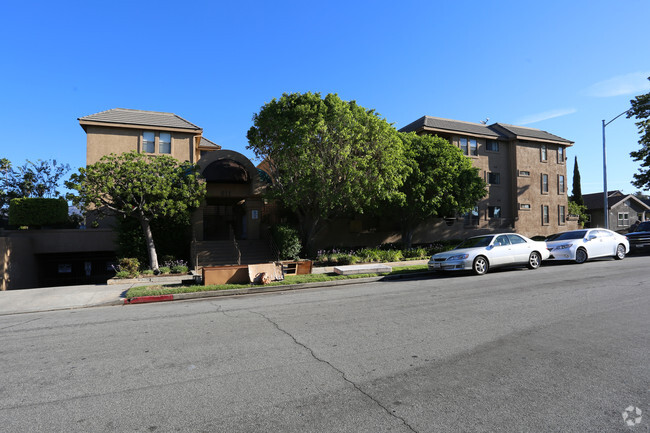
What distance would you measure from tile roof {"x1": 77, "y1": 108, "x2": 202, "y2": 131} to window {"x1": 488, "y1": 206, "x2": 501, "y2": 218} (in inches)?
926

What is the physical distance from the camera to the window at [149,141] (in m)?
23.5

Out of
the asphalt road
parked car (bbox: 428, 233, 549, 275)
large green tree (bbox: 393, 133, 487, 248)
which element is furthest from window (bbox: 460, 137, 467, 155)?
the asphalt road

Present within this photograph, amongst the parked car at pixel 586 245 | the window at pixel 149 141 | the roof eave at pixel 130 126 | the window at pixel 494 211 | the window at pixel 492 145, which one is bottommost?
the parked car at pixel 586 245

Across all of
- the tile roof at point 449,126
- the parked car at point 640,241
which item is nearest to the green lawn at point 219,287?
the parked car at point 640,241

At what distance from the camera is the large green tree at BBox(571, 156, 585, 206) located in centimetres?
4088

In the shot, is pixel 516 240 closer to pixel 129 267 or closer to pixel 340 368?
pixel 340 368

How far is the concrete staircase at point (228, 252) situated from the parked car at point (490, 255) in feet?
30.4

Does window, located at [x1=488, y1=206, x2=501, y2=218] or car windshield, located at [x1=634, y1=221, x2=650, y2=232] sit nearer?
car windshield, located at [x1=634, y1=221, x2=650, y2=232]

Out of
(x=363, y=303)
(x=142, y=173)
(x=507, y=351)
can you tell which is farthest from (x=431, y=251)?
(x=507, y=351)

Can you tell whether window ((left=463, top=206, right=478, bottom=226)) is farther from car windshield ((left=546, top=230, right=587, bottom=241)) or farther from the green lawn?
the green lawn

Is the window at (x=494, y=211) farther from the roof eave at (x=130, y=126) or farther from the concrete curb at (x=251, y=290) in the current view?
the roof eave at (x=130, y=126)

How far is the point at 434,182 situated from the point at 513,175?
13.1m

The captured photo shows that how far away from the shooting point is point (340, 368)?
4.49 m

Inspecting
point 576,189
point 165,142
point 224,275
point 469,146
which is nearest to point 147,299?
point 224,275
